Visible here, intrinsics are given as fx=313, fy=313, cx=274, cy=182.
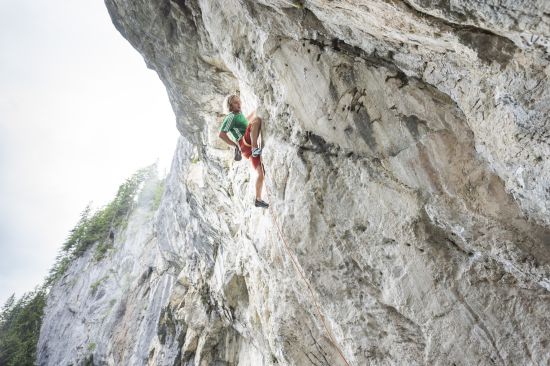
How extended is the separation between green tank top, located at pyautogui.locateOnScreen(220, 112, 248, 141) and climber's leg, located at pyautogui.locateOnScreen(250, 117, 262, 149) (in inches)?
24.7

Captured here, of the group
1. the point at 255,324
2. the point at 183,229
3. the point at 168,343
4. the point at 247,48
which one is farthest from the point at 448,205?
the point at 168,343

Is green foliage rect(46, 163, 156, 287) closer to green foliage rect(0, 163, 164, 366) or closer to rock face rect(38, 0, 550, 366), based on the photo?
green foliage rect(0, 163, 164, 366)

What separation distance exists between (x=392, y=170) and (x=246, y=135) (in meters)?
3.11

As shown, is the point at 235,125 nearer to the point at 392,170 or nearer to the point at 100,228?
the point at 392,170

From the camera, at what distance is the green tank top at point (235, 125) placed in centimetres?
678

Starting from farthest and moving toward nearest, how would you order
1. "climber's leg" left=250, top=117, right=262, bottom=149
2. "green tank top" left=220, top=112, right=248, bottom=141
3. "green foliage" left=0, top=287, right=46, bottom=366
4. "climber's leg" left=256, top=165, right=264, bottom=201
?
"green foliage" left=0, top=287, right=46, bottom=366 < "green tank top" left=220, top=112, right=248, bottom=141 < "climber's leg" left=256, top=165, right=264, bottom=201 < "climber's leg" left=250, top=117, right=262, bottom=149

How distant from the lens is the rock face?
3.31 meters

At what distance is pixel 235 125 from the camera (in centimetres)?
680

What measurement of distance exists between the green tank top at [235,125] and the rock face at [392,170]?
60cm

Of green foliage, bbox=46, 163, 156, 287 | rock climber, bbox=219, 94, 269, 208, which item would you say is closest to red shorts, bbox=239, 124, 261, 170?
rock climber, bbox=219, 94, 269, 208

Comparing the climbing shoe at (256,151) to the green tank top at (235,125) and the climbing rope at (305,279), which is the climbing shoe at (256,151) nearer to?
the climbing rope at (305,279)

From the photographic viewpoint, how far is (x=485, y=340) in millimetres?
4215

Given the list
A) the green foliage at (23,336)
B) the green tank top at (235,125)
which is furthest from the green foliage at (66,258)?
the green tank top at (235,125)

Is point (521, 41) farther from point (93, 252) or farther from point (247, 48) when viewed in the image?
point (93, 252)
